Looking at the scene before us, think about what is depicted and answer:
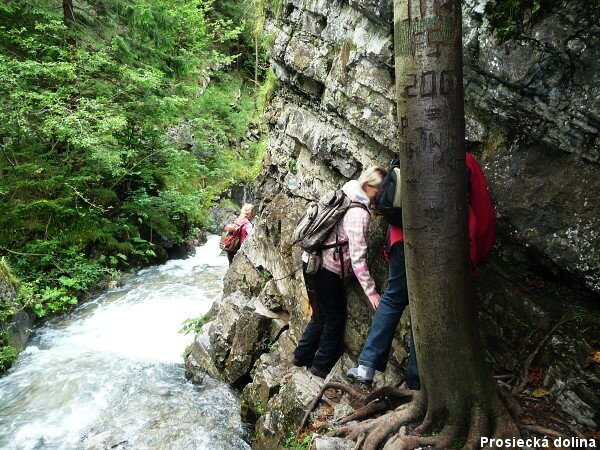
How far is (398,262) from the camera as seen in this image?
4246mm

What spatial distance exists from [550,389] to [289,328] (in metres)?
3.84

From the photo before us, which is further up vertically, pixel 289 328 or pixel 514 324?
pixel 514 324

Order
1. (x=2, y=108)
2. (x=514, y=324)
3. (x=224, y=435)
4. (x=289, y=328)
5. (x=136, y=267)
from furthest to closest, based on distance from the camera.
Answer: (x=136, y=267) < (x=2, y=108) < (x=289, y=328) < (x=224, y=435) < (x=514, y=324)

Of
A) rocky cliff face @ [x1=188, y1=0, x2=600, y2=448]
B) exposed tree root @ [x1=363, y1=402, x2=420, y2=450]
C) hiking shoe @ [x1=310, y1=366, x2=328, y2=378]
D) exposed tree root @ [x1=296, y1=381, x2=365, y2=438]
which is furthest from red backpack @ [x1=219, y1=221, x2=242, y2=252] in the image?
exposed tree root @ [x1=363, y1=402, x2=420, y2=450]

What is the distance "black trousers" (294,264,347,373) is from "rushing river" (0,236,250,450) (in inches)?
66.8

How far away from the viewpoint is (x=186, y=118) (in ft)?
59.7

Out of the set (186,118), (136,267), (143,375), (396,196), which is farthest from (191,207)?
(396,196)

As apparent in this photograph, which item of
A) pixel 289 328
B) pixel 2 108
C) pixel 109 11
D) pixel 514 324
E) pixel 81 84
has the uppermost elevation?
pixel 109 11

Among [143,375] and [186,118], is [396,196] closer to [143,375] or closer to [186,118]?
[143,375]

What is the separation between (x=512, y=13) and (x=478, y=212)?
5.87 ft

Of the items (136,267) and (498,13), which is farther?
(136,267)

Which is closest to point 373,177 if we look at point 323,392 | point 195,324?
point 323,392

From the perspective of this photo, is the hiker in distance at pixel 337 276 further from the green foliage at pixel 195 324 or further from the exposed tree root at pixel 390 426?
the green foliage at pixel 195 324

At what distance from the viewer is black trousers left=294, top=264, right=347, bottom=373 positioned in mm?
5125
